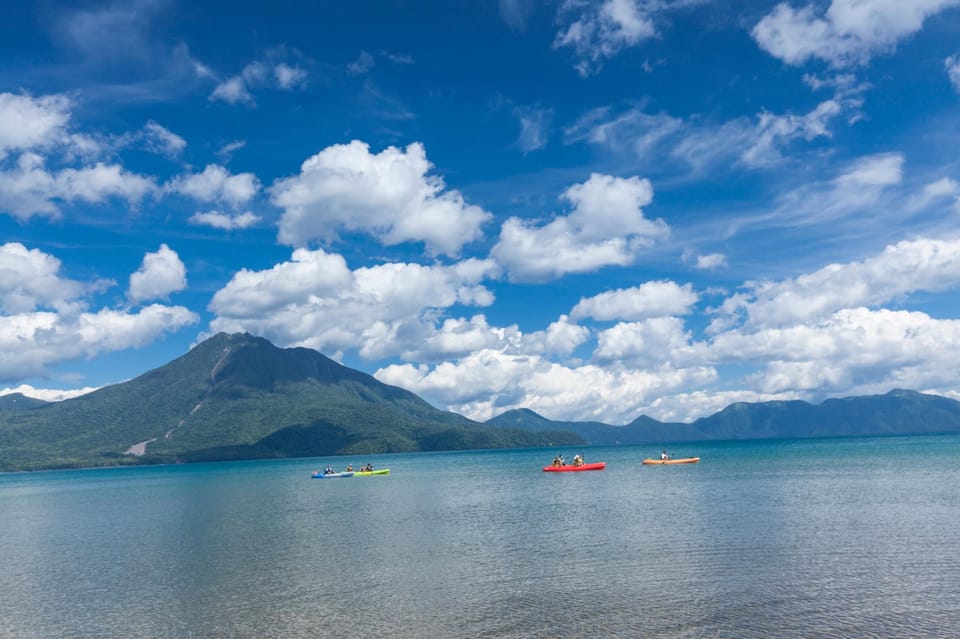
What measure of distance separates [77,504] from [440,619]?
105583 mm

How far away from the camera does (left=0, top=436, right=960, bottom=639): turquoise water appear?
1162 inches

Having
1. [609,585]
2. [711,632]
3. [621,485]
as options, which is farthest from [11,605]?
[621,485]

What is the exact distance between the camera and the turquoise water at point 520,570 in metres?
29.5

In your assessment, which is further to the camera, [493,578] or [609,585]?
[493,578]

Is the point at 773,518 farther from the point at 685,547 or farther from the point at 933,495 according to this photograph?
the point at 933,495

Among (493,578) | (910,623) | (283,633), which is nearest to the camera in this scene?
(910,623)

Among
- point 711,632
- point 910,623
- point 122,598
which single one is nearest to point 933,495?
point 910,623

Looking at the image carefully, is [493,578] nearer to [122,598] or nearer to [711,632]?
[711,632]

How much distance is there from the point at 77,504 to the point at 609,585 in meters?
108

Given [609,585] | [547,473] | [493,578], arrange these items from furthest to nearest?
[547,473]
[493,578]
[609,585]

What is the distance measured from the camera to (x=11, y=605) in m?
38.1

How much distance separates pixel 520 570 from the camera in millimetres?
39625

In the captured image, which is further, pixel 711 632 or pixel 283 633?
pixel 283 633

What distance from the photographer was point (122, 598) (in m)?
38.3
